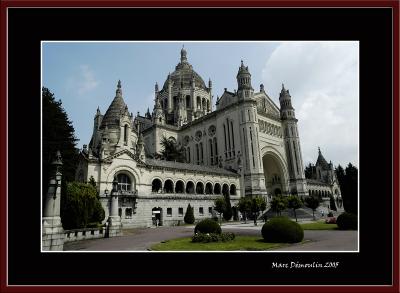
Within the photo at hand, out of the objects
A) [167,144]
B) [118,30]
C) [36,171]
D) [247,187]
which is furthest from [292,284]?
[167,144]

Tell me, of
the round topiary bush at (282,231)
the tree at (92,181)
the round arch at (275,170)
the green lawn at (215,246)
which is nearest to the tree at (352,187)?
the round topiary bush at (282,231)

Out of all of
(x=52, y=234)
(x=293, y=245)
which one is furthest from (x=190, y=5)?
(x=293, y=245)

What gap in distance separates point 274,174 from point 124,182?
44.9 meters

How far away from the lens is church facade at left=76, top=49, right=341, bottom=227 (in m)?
41.5

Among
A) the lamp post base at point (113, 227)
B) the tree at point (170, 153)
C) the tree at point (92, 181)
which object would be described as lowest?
the lamp post base at point (113, 227)

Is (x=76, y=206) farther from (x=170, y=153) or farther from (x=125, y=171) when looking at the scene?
(x=170, y=153)

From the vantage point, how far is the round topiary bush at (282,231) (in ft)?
53.9

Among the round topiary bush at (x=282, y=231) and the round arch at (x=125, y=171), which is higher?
the round arch at (x=125, y=171)

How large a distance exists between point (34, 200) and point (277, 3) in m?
10.8

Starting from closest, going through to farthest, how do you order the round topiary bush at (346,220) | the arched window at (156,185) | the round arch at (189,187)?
the round topiary bush at (346,220), the arched window at (156,185), the round arch at (189,187)

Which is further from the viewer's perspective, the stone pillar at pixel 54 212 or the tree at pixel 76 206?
the tree at pixel 76 206

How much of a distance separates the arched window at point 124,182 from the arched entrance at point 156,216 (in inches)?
196

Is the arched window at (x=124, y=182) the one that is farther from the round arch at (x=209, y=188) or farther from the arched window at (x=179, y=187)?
the round arch at (x=209, y=188)

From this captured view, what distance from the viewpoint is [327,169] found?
97875mm
